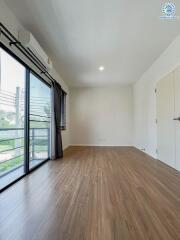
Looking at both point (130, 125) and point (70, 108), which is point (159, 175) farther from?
point (70, 108)

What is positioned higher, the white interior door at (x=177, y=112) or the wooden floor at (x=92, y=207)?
the white interior door at (x=177, y=112)

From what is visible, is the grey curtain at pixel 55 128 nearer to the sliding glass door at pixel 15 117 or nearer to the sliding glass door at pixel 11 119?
the sliding glass door at pixel 15 117

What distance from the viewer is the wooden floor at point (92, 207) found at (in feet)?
4.56

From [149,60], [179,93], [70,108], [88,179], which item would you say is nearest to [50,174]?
[88,179]

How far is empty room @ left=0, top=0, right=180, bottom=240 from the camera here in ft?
5.20

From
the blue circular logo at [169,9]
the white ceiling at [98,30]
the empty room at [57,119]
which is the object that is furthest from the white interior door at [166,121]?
the blue circular logo at [169,9]

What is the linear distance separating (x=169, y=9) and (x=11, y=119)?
2978 mm

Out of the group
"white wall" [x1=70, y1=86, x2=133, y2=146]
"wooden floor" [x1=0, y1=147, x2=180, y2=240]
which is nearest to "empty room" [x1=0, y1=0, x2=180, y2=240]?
"wooden floor" [x1=0, y1=147, x2=180, y2=240]

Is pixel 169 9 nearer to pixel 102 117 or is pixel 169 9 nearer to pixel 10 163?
pixel 10 163

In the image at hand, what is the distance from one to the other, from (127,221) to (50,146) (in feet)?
10.5

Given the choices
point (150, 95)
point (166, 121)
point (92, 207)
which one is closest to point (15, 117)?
point (92, 207)

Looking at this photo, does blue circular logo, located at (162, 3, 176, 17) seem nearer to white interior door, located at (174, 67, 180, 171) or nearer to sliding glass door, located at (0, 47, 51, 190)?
white interior door, located at (174, 67, 180, 171)

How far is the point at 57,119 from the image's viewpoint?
467 cm

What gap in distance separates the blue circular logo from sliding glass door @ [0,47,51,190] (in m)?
2.31
